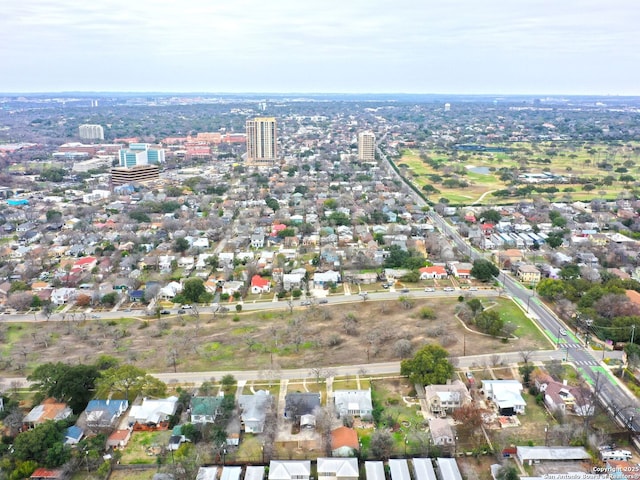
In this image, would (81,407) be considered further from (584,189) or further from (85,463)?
(584,189)

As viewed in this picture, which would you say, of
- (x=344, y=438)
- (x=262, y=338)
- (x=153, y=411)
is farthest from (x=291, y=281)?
(x=344, y=438)

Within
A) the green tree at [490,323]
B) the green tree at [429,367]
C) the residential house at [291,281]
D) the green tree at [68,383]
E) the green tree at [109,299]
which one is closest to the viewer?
the green tree at [68,383]

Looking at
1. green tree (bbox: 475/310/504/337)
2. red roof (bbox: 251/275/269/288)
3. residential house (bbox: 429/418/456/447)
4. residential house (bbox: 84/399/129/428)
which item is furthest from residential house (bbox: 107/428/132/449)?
green tree (bbox: 475/310/504/337)

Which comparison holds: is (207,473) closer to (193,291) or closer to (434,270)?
(193,291)

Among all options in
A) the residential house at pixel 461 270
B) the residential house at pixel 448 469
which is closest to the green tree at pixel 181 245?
the residential house at pixel 461 270

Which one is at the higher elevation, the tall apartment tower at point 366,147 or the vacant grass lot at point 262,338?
the tall apartment tower at point 366,147

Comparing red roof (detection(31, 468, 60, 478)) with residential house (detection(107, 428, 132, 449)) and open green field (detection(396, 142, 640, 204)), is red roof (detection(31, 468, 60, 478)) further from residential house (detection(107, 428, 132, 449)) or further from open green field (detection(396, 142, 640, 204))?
open green field (detection(396, 142, 640, 204))

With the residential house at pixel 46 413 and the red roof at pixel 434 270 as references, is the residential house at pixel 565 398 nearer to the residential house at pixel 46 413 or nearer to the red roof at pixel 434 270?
the red roof at pixel 434 270
